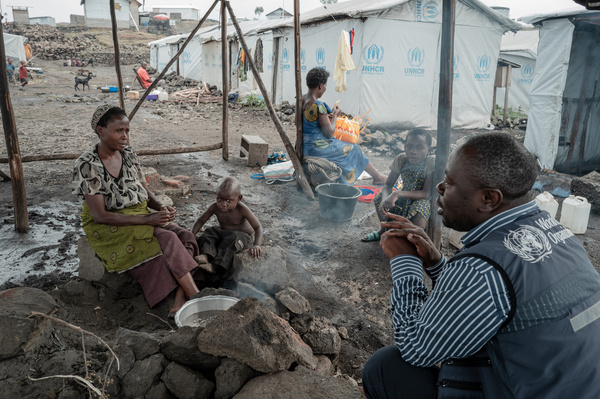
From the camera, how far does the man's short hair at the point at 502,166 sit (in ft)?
4.64

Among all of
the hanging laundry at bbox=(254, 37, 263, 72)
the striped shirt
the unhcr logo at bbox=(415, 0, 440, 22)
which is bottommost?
the striped shirt

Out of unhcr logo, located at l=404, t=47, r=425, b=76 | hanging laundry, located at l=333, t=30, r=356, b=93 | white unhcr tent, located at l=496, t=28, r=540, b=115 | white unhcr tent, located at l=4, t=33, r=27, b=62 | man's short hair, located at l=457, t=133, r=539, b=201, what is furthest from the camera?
white unhcr tent, located at l=4, t=33, r=27, b=62

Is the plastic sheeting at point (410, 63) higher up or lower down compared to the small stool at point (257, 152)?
higher up

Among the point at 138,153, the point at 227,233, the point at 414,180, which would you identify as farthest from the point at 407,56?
the point at 227,233

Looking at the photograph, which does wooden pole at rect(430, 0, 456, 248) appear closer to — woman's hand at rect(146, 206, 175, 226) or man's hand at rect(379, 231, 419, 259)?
man's hand at rect(379, 231, 419, 259)

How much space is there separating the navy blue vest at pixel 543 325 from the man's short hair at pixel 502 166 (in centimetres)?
19

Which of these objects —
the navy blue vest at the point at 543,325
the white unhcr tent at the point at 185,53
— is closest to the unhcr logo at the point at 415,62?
the navy blue vest at the point at 543,325

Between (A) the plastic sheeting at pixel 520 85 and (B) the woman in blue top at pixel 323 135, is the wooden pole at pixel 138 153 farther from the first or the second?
(A) the plastic sheeting at pixel 520 85

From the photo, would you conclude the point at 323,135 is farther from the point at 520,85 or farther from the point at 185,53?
the point at 185,53

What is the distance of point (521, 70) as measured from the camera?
1353cm

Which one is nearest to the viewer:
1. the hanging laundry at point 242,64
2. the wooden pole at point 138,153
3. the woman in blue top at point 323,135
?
the wooden pole at point 138,153

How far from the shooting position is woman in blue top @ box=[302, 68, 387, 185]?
5590 millimetres

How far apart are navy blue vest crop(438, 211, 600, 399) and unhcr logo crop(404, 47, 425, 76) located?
1012 cm

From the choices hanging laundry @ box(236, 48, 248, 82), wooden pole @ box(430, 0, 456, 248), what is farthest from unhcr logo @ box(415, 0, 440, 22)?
wooden pole @ box(430, 0, 456, 248)
